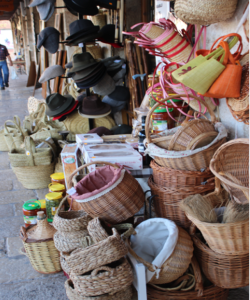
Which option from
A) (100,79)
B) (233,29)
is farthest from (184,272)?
(100,79)

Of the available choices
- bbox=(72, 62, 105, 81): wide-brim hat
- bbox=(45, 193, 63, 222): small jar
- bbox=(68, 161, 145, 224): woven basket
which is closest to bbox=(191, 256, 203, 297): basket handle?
bbox=(68, 161, 145, 224): woven basket

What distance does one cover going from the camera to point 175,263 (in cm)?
170

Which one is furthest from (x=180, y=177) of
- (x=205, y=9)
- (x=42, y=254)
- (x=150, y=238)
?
(x=42, y=254)

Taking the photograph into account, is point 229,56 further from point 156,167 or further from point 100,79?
point 100,79

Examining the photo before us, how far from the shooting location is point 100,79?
4051 millimetres

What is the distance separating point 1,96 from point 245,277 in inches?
417

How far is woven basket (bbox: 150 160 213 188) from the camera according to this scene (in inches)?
76.3

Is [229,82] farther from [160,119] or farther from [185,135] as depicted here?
[160,119]

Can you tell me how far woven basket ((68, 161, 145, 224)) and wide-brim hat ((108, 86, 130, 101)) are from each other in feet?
8.02

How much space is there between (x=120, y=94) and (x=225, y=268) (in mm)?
3047

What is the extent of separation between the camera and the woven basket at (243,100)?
1635 mm

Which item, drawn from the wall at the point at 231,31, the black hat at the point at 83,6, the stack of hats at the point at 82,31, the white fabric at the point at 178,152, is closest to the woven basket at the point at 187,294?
the white fabric at the point at 178,152

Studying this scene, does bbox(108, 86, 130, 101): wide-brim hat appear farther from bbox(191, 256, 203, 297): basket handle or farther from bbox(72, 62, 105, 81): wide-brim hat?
bbox(191, 256, 203, 297): basket handle

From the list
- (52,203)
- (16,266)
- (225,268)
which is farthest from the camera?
(52,203)
